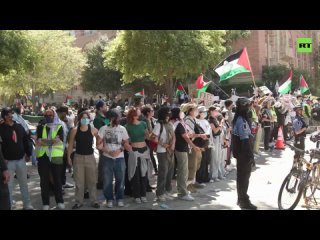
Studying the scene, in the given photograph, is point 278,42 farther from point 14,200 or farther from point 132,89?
point 14,200

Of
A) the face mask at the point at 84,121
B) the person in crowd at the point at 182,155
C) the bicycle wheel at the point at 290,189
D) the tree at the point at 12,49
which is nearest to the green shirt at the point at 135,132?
the person in crowd at the point at 182,155

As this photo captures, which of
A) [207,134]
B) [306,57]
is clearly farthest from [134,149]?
[306,57]

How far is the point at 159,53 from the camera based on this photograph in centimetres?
1789

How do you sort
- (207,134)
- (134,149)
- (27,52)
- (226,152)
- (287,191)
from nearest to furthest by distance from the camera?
1. (287,191)
2. (134,149)
3. (207,134)
4. (226,152)
5. (27,52)

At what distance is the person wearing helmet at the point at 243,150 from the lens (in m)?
7.21

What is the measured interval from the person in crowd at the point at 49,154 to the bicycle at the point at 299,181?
3.78 metres

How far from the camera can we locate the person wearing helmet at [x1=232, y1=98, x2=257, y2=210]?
7.21 metres

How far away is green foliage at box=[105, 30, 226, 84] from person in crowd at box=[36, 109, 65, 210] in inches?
418

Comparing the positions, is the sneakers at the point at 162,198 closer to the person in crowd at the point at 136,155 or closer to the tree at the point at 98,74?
the person in crowd at the point at 136,155

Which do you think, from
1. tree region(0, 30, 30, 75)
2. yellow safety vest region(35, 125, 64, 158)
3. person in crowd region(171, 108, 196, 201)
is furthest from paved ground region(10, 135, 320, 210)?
tree region(0, 30, 30, 75)

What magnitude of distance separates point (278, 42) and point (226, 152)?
36.9 meters

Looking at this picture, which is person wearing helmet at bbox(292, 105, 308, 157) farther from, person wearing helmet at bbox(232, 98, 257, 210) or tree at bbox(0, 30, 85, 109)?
tree at bbox(0, 30, 85, 109)

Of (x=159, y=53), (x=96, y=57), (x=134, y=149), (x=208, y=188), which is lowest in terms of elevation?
(x=208, y=188)

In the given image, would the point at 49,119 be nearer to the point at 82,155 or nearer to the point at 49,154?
the point at 49,154
